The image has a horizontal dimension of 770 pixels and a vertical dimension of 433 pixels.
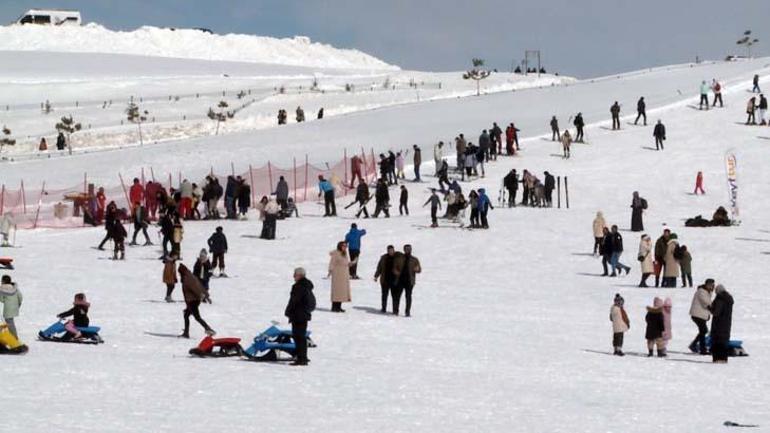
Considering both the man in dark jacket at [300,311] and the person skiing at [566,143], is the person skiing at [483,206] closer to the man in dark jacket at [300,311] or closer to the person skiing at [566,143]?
the person skiing at [566,143]

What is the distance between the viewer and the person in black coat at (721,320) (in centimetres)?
1886

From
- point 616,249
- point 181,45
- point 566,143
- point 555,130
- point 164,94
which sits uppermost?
point 181,45

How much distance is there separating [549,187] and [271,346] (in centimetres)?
2126

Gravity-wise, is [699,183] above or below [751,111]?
below

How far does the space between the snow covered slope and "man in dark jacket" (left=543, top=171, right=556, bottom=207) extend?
88.0 meters

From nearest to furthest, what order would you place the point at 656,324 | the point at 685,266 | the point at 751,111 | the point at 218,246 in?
the point at 656,324
the point at 218,246
the point at 685,266
the point at 751,111

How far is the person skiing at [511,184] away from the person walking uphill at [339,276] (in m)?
15.6

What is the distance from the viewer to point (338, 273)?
22469 mm

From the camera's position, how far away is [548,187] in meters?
38.2

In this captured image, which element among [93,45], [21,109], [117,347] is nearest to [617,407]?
[117,347]

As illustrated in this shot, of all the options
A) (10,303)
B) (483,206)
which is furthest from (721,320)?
(483,206)

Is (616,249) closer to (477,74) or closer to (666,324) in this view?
(666,324)

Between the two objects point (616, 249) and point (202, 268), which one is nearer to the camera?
point (202, 268)

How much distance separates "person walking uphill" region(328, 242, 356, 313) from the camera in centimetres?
2239
